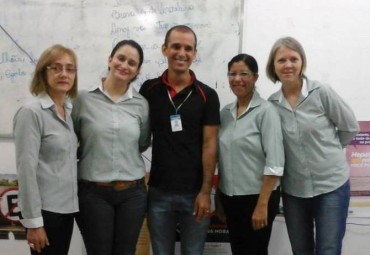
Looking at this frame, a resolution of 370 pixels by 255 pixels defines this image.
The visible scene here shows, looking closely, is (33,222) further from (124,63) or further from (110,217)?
(124,63)

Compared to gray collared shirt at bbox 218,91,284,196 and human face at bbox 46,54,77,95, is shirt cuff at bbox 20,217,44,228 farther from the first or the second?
gray collared shirt at bbox 218,91,284,196

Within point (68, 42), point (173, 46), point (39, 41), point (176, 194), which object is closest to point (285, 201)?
point (176, 194)

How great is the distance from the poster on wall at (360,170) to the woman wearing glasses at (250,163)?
0.87 meters

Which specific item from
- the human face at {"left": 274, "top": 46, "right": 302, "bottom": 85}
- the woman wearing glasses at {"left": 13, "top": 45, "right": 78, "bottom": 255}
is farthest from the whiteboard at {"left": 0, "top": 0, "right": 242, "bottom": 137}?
the woman wearing glasses at {"left": 13, "top": 45, "right": 78, "bottom": 255}

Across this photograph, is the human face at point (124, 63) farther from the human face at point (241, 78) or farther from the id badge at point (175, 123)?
the human face at point (241, 78)

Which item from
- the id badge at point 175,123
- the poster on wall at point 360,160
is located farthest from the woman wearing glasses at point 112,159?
the poster on wall at point 360,160

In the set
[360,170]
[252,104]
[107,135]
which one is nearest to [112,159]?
[107,135]

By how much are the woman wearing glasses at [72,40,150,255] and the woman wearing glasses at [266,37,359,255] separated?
750 millimetres

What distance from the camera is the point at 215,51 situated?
7.66 ft

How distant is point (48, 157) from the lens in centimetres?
152

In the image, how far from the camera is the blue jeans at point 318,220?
1781 mm

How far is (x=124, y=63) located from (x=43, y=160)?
0.58 m

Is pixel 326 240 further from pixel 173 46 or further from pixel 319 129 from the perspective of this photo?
pixel 173 46

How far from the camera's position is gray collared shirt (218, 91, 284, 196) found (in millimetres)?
1756
